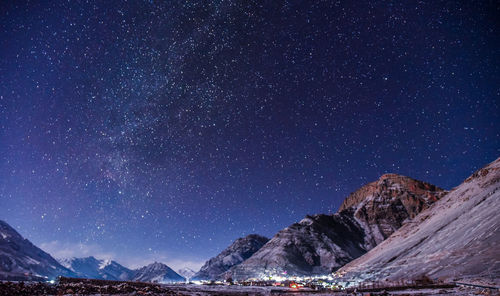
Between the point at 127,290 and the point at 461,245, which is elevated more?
the point at 461,245

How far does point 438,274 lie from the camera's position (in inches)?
2724

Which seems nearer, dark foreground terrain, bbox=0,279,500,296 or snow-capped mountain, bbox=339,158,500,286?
dark foreground terrain, bbox=0,279,500,296

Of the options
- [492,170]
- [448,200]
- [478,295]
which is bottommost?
[478,295]

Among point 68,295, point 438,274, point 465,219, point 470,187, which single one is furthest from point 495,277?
point 470,187

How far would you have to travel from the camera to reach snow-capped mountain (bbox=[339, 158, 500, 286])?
63062 millimetres

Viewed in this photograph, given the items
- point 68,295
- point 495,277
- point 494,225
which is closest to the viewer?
point 68,295

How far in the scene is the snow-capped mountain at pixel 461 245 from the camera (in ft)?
207

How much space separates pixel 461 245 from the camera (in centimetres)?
7962

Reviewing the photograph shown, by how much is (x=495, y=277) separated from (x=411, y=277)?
102 ft

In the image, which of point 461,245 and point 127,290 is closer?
point 127,290

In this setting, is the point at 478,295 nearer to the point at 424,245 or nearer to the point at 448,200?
the point at 424,245

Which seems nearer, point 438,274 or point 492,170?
point 438,274

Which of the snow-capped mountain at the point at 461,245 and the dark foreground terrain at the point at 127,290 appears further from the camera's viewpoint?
the snow-capped mountain at the point at 461,245

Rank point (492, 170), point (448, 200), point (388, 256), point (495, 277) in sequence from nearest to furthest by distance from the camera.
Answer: point (495, 277) → point (388, 256) → point (492, 170) → point (448, 200)
